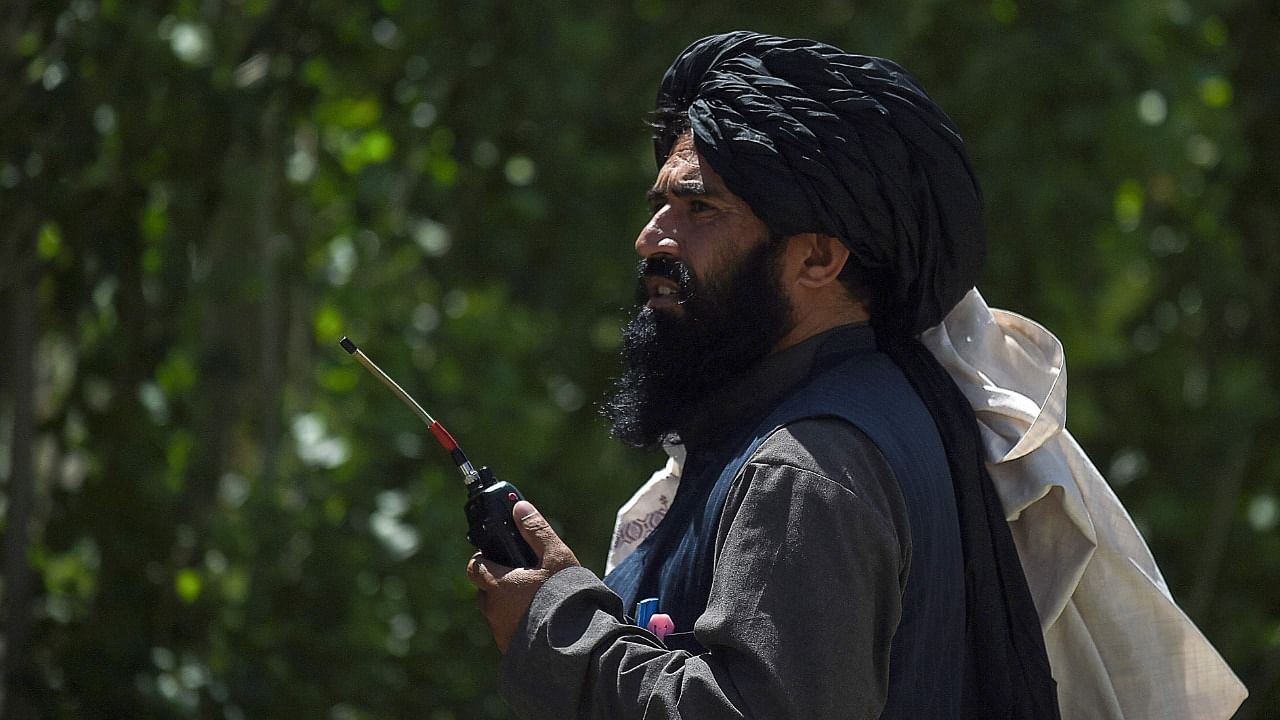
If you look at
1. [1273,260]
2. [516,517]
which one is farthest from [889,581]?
[1273,260]

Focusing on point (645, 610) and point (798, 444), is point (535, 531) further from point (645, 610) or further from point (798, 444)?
point (798, 444)

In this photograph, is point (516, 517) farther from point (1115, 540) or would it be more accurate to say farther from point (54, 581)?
point (54, 581)

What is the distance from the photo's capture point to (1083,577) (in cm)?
181

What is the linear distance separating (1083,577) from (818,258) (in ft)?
1.59

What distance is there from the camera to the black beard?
5.74 feet

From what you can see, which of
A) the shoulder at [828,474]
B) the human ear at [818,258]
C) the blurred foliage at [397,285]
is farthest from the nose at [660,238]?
the blurred foliage at [397,285]

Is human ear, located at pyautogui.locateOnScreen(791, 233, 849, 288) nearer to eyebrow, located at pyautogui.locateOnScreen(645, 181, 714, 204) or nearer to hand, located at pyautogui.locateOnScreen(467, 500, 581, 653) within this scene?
eyebrow, located at pyautogui.locateOnScreen(645, 181, 714, 204)

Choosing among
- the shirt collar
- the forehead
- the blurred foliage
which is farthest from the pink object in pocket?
the blurred foliage

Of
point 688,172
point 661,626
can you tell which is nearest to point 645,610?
point 661,626

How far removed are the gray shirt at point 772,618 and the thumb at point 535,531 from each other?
0.05 m

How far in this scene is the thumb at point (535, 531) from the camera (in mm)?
1639

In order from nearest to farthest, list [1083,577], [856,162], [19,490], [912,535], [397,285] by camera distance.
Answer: [912,535], [856,162], [1083,577], [19,490], [397,285]

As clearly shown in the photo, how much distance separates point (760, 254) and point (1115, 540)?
528 millimetres

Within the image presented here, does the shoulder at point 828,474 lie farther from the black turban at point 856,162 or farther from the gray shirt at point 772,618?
the black turban at point 856,162
